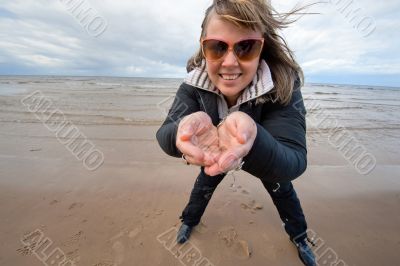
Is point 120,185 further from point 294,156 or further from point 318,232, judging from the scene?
point 294,156

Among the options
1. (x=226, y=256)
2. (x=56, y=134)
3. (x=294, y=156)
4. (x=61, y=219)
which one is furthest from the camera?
(x=56, y=134)

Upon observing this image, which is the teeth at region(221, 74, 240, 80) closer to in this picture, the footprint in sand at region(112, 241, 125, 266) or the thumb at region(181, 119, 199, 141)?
the thumb at region(181, 119, 199, 141)

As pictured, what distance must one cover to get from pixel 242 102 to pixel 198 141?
0.58 meters

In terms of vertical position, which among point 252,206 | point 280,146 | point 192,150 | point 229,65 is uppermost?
point 229,65

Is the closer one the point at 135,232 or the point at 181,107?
the point at 181,107

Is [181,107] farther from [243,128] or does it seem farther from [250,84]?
[243,128]

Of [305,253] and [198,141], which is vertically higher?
[198,141]

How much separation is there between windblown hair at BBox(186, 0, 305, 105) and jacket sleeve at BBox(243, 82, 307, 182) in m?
0.08

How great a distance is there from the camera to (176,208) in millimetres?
3117

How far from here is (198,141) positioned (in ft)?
3.81

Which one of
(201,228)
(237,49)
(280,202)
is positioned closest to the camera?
(237,49)

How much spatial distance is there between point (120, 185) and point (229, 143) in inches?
113

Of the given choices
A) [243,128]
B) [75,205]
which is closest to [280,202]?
[243,128]

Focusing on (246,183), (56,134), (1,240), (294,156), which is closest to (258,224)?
(246,183)
